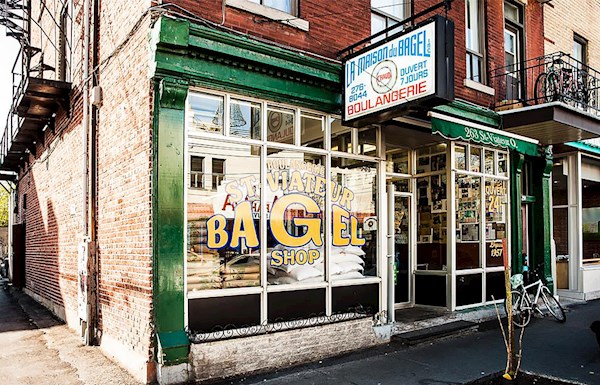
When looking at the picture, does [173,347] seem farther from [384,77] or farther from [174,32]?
[384,77]

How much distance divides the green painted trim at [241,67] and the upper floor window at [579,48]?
9.71 metres

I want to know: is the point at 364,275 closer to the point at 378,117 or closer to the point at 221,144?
the point at 378,117

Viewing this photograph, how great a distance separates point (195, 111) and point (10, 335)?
6.14 metres

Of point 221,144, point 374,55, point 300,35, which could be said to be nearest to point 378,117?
point 374,55

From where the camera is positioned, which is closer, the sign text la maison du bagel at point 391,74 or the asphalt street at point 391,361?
the asphalt street at point 391,361

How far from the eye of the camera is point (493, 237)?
34.2 feet

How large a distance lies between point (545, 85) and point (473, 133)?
310 cm

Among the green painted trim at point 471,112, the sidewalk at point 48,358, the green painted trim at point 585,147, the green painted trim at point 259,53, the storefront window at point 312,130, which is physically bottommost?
the sidewalk at point 48,358

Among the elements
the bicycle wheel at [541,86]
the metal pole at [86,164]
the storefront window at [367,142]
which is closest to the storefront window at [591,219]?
the bicycle wheel at [541,86]

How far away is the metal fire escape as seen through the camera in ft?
33.1

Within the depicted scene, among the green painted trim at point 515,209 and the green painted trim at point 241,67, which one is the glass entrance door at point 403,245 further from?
the green painted trim at point 241,67

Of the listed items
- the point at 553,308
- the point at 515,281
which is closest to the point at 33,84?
the point at 515,281

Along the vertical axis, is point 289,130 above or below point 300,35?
below

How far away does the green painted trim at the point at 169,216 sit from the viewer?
579cm
